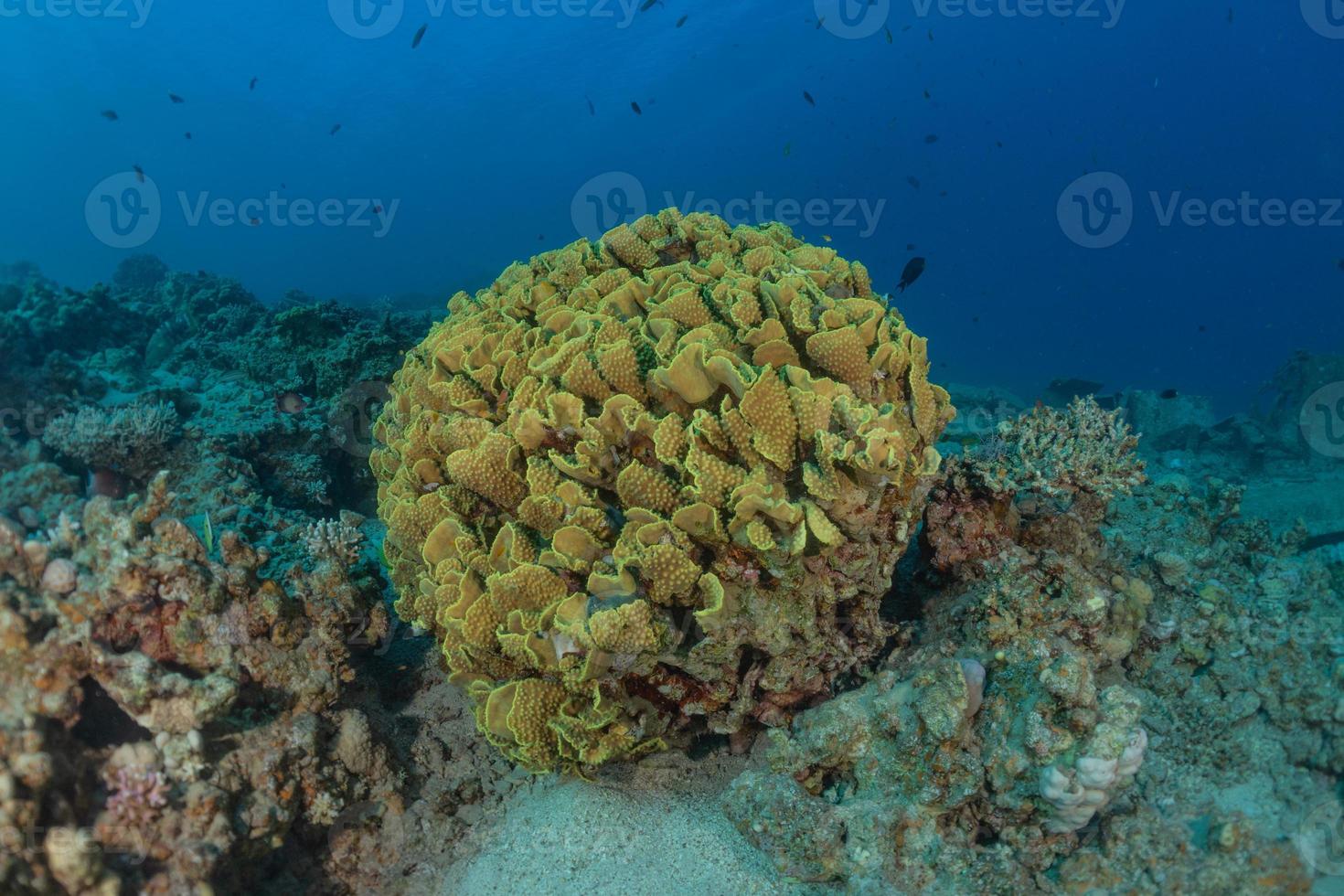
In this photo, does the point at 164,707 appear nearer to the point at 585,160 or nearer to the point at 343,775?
the point at 343,775

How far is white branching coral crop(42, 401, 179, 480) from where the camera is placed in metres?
6.73

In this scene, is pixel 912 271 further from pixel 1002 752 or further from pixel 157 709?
pixel 157 709

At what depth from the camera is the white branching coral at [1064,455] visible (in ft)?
15.0

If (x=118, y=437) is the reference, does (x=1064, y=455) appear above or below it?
above

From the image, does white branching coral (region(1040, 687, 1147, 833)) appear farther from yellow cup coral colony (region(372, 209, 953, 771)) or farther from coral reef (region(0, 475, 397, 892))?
coral reef (region(0, 475, 397, 892))

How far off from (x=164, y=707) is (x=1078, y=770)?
4.30m

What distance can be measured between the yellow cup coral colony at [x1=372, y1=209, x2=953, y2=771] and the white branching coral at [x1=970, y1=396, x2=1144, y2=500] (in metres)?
0.96

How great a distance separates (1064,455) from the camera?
4723 millimetres

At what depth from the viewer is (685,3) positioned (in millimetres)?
70812

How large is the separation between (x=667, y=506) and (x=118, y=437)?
678 centimetres

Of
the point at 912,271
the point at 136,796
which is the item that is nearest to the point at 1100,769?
the point at 136,796

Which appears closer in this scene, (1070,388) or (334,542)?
(334,542)

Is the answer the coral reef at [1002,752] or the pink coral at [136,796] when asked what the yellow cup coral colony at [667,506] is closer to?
the coral reef at [1002,752]

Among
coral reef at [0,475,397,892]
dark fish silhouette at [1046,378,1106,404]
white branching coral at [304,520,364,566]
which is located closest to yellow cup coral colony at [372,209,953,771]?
coral reef at [0,475,397,892]
